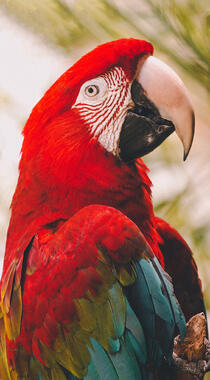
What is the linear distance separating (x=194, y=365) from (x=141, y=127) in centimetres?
38

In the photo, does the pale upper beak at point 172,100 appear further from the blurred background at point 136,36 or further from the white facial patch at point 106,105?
the blurred background at point 136,36

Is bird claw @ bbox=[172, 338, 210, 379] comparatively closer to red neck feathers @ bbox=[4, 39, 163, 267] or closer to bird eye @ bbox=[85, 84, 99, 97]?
red neck feathers @ bbox=[4, 39, 163, 267]

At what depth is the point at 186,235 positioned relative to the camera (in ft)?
4.14

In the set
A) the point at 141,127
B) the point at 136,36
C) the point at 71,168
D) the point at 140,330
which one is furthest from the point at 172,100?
the point at 136,36

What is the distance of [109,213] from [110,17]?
2.55ft

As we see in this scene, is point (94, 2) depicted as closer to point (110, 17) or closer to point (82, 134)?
point (110, 17)

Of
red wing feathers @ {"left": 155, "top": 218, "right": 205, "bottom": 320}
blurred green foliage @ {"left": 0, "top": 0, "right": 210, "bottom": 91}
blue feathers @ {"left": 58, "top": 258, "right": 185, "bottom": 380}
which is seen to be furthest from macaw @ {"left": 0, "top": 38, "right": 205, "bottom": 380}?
blurred green foliage @ {"left": 0, "top": 0, "right": 210, "bottom": 91}

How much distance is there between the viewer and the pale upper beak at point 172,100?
73 centimetres

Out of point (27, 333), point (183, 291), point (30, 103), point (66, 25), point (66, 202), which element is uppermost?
point (66, 25)

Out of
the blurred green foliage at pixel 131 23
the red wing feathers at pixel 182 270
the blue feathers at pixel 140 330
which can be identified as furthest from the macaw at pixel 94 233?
the blurred green foliage at pixel 131 23

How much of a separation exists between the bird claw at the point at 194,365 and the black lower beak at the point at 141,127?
32 centimetres

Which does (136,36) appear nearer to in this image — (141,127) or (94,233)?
(141,127)

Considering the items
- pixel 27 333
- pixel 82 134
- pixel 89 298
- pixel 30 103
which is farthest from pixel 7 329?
pixel 30 103

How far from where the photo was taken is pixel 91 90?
766 millimetres
